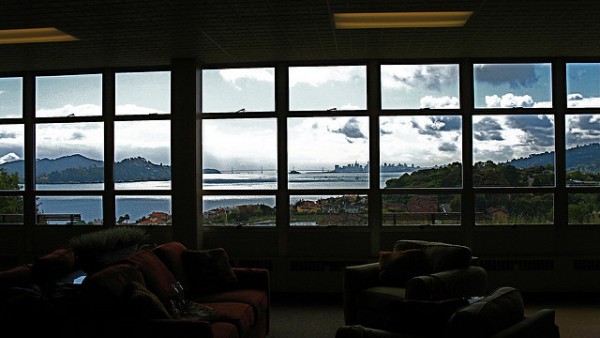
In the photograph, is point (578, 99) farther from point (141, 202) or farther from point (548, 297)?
point (141, 202)

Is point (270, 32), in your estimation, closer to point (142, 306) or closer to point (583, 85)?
point (142, 306)

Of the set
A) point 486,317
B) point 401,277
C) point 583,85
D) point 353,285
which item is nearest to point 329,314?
point 353,285

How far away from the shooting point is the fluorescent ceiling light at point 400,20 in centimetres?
500

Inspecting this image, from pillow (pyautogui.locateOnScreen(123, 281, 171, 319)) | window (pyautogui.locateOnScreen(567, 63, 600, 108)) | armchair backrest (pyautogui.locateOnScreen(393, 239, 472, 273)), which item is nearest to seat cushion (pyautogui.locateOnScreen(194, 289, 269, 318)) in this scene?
pillow (pyautogui.locateOnScreen(123, 281, 171, 319))

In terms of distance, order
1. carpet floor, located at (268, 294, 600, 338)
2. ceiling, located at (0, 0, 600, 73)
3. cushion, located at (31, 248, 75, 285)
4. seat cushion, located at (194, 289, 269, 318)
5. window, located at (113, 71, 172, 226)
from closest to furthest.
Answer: cushion, located at (31, 248, 75, 285) < seat cushion, located at (194, 289, 269, 318) < ceiling, located at (0, 0, 600, 73) < carpet floor, located at (268, 294, 600, 338) < window, located at (113, 71, 172, 226)

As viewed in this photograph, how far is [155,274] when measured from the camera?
4.03 metres

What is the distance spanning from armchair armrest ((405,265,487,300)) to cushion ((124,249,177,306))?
1989 millimetres

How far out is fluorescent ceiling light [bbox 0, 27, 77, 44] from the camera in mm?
5426

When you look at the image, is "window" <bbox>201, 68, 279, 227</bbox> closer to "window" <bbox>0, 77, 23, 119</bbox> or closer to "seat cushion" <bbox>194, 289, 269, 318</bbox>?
"seat cushion" <bbox>194, 289, 269, 318</bbox>

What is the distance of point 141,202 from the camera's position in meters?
7.11

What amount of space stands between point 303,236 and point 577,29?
4.03 meters

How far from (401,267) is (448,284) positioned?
62 cm

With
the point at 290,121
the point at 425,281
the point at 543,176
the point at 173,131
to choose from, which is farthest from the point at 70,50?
the point at 543,176

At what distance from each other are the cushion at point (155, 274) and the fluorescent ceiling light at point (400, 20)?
112 inches
